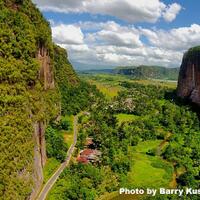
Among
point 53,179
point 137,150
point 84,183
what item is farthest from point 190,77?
point 84,183

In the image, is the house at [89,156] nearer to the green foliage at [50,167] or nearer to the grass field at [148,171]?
the green foliage at [50,167]

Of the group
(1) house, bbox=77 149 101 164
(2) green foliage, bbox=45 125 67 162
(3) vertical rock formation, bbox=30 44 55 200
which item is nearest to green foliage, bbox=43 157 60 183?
(3) vertical rock formation, bbox=30 44 55 200

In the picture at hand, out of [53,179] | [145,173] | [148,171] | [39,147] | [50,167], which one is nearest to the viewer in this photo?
[39,147]

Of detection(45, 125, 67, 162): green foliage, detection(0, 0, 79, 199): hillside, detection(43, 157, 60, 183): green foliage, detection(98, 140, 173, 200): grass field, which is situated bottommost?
detection(98, 140, 173, 200): grass field

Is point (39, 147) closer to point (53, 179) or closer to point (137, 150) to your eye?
point (53, 179)

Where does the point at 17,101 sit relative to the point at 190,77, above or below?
below

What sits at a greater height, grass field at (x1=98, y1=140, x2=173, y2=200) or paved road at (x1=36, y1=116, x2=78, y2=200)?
paved road at (x1=36, y1=116, x2=78, y2=200)

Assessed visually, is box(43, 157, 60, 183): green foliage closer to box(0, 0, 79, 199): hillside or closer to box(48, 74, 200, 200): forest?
box(0, 0, 79, 199): hillside

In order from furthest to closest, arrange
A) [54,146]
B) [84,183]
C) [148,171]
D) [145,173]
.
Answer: [54,146] → [148,171] → [145,173] → [84,183]

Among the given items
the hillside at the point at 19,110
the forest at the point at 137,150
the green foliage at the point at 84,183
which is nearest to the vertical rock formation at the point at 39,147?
the hillside at the point at 19,110
